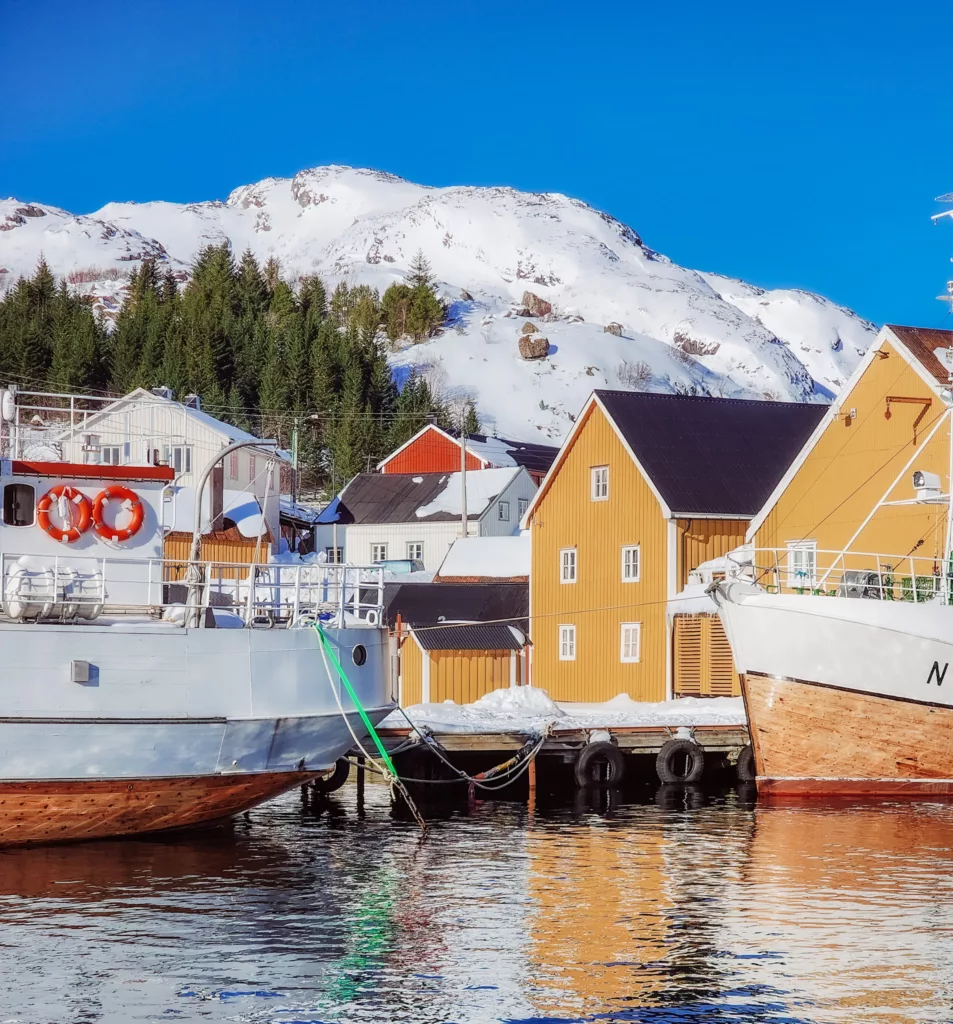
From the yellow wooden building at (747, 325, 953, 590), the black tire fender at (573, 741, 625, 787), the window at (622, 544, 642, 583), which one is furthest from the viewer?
the window at (622, 544, 642, 583)

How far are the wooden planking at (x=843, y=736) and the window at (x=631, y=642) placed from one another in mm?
12805

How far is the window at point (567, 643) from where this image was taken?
4634cm

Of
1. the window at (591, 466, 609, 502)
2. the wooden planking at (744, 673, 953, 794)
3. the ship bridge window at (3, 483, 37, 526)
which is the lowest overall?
the wooden planking at (744, 673, 953, 794)

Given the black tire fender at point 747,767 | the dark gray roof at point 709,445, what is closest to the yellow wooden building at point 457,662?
the dark gray roof at point 709,445

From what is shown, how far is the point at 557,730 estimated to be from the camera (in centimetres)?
3362

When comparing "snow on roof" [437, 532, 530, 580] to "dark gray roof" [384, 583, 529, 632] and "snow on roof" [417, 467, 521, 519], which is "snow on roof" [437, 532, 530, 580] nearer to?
"dark gray roof" [384, 583, 529, 632]

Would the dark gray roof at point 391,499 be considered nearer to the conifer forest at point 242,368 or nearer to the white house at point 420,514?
the white house at point 420,514

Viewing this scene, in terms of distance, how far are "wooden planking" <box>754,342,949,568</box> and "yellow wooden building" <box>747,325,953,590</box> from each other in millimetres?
25

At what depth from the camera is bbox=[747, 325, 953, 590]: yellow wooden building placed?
36656 millimetres

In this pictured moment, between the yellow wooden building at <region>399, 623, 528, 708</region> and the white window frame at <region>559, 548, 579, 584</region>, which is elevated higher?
the white window frame at <region>559, 548, 579, 584</region>

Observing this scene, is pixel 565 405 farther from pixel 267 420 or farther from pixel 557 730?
pixel 557 730

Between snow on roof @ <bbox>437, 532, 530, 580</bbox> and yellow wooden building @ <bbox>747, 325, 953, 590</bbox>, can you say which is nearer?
yellow wooden building @ <bbox>747, 325, 953, 590</bbox>

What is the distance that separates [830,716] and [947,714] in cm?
227

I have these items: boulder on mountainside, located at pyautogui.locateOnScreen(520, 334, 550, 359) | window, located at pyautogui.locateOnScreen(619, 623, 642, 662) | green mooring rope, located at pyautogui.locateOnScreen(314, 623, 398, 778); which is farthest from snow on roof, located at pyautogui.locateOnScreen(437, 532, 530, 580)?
boulder on mountainside, located at pyautogui.locateOnScreen(520, 334, 550, 359)
